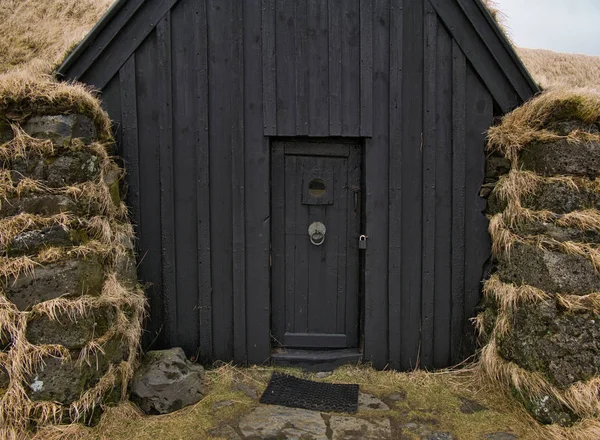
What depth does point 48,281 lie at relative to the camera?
2795mm

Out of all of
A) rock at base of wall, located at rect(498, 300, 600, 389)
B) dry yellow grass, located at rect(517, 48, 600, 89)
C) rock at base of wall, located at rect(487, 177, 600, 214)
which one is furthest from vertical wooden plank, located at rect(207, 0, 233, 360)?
dry yellow grass, located at rect(517, 48, 600, 89)

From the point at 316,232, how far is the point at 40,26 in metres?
4.88

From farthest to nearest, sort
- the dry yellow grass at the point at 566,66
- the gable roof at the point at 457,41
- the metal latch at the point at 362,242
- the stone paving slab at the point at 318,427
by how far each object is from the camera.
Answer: the dry yellow grass at the point at 566,66, the metal latch at the point at 362,242, the gable roof at the point at 457,41, the stone paving slab at the point at 318,427

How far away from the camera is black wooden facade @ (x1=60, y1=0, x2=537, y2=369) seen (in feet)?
12.2

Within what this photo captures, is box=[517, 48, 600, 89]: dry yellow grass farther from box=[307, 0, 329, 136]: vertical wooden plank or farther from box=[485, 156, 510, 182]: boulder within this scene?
box=[307, 0, 329, 136]: vertical wooden plank

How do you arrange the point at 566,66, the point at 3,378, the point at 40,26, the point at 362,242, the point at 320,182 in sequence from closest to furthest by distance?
1. the point at 3,378
2. the point at 362,242
3. the point at 320,182
4. the point at 40,26
5. the point at 566,66

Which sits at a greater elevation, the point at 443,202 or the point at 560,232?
the point at 443,202

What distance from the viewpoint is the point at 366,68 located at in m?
3.75

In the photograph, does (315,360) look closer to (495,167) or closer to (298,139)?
(298,139)

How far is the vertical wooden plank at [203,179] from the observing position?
3.73 metres

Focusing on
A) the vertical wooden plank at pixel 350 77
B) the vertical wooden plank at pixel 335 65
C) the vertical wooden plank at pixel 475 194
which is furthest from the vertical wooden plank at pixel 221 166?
the vertical wooden plank at pixel 475 194

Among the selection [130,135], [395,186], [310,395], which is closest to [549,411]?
[310,395]

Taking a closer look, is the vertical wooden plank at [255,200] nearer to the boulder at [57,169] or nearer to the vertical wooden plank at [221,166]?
the vertical wooden plank at [221,166]

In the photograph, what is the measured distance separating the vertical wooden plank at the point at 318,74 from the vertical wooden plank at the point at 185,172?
1.04m
